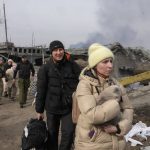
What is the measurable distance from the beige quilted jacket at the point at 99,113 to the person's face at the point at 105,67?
6 centimetres

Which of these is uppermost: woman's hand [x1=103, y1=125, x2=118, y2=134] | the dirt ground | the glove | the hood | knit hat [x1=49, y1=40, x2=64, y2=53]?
knit hat [x1=49, y1=40, x2=64, y2=53]

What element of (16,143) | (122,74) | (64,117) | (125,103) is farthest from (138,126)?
(122,74)

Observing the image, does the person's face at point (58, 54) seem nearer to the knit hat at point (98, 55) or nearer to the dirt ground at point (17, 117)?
the knit hat at point (98, 55)

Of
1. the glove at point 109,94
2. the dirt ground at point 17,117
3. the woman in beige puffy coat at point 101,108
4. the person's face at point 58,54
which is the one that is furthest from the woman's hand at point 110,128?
the dirt ground at point 17,117

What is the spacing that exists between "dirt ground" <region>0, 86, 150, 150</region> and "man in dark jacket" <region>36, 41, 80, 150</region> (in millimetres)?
2278

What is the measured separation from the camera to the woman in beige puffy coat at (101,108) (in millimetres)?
3986

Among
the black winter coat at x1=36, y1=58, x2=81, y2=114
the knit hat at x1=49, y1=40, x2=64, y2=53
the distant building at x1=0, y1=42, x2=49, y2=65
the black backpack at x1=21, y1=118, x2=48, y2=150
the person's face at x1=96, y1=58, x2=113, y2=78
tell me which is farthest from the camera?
the distant building at x1=0, y1=42, x2=49, y2=65

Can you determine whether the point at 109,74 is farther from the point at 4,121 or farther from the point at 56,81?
the point at 4,121

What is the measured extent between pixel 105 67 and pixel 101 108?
0.43 metres

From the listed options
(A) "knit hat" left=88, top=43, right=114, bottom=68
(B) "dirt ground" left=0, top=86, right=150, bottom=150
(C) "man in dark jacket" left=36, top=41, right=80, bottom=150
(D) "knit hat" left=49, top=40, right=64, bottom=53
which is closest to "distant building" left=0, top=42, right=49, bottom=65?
(B) "dirt ground" left=0, top=86, right=150, bottom=150

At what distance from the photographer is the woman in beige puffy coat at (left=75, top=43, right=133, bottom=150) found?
13.1 ft

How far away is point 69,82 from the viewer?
598cm

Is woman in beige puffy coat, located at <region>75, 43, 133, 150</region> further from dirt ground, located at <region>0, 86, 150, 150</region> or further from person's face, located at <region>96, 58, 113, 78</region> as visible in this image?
dirt ground, located at <region>0, 86, 150, 150</region>

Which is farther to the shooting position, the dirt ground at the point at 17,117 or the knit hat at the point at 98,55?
the dirt ground at the point at 17,117
